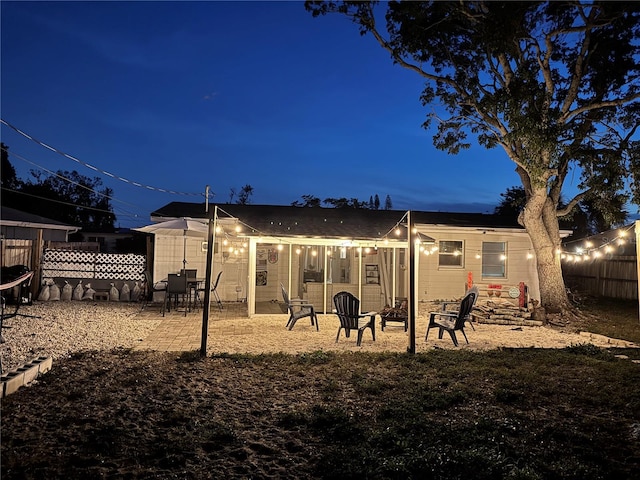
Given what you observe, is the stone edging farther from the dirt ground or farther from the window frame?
the window frame

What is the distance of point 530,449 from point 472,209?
13055cm

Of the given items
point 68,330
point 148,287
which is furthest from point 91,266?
point 68,330

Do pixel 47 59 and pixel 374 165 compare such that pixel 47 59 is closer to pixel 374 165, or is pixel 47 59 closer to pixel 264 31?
pixel 264 31

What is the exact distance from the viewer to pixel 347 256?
488 inches

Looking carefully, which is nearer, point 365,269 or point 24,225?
point 365,269

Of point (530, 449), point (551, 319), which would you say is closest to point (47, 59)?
point (530, 449)

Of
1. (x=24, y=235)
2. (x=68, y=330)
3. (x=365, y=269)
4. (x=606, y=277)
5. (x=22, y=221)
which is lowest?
(x=68, y=330)

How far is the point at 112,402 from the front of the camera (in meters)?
4.07

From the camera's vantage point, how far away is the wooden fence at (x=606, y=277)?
14.1 meters

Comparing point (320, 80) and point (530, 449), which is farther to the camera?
point (320, 80)

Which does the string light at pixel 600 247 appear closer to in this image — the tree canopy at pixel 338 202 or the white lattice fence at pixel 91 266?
the white lattice fence at pixel 91 266

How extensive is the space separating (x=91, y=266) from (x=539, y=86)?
494 inches

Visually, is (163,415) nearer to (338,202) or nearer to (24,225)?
(24,225)

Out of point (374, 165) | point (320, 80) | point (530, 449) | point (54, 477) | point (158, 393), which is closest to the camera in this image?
point (54, 477)
